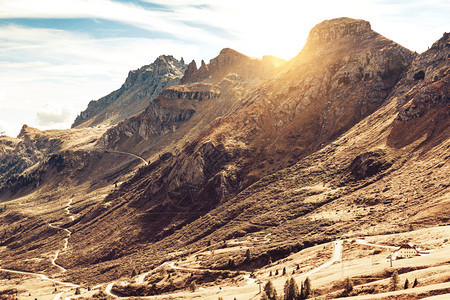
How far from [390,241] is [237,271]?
4430cm

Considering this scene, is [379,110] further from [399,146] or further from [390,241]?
[390,241]

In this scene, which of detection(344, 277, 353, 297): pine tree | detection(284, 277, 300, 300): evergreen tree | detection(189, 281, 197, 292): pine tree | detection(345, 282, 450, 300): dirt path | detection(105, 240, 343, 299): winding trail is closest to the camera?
detection(345, 282, 450, 300): dirt path

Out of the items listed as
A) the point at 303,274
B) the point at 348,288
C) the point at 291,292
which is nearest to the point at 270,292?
the point at 291,292

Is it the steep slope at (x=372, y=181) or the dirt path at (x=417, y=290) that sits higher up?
the steep slope at (x=372, y=181)

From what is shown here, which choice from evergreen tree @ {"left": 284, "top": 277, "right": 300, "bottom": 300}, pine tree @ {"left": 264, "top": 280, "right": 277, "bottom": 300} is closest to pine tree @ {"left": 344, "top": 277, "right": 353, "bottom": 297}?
evergreen tree @ {"left": 284, "top": 277, "right": 300, "bottom": 300}

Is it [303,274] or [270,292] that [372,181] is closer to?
[303,274]

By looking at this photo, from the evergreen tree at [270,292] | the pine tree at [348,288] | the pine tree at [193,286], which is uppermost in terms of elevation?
the pine tree at [348,288]

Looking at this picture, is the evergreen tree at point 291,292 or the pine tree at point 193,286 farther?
the pine tree at point 193,286

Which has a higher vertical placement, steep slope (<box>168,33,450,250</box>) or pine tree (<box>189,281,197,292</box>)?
steep slope (<box>168,33,450,250</box>)

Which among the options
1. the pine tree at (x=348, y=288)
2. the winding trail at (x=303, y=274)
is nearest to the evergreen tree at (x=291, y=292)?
the pine tree at (x=348, y=288)

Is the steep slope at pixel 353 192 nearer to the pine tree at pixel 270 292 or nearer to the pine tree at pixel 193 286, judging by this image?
the pine tree at pixel 193 286

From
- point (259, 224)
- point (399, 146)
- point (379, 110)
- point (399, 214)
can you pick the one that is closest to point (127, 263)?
point (259, 224)

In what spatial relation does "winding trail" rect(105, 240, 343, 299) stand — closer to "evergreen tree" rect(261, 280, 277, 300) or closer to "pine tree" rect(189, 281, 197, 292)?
"pine tree" rect(189, 281, 197, 292)

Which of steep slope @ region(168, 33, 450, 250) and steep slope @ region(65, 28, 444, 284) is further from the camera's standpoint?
steep slope @ region(168, 33, 450, 250)
